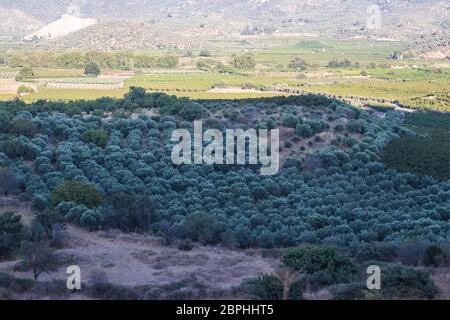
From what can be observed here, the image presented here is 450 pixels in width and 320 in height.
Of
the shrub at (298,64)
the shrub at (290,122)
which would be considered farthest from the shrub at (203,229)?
the shrub at (298,64)

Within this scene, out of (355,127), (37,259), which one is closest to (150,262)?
(37,259)

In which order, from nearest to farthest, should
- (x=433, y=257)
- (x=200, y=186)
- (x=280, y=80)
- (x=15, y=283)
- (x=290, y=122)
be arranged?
(x=15, y=283) → (x=433, y=257) → (x=200, y=186) → (x=290, y=122) → (x=280, y=80)

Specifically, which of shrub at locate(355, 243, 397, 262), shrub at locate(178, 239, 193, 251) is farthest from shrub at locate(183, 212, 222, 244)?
shrub at locate(355, 243, 397, 262)

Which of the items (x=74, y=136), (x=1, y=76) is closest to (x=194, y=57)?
(x=1, y=76)

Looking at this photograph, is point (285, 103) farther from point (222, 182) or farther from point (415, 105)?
point (415, 105)

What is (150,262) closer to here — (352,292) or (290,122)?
(352,292)

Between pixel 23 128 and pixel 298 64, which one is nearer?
pixel 23 128
